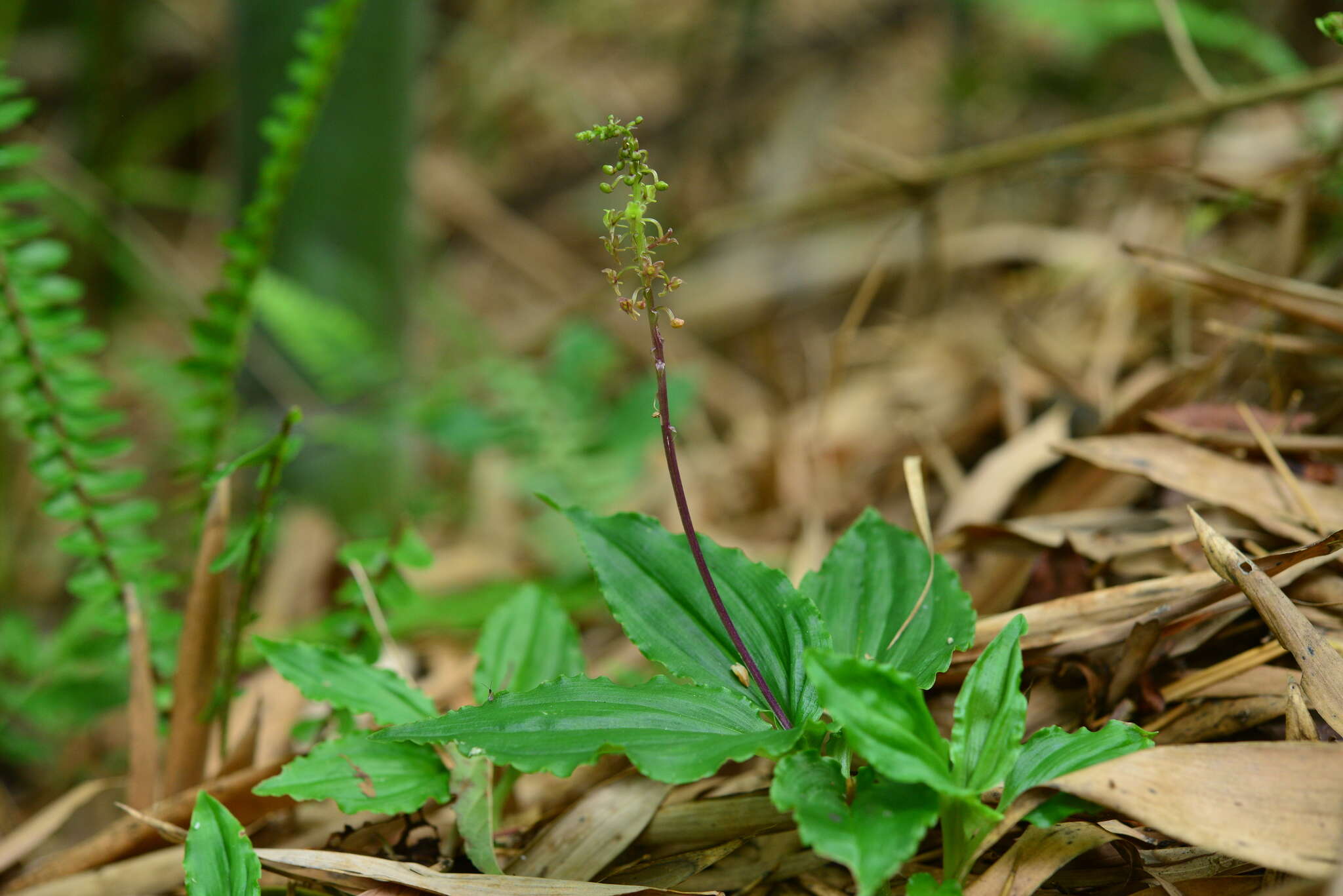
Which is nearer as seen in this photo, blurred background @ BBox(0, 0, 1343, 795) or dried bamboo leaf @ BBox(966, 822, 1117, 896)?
dried bamboo leaf @ BBox(966, 822, 1117, 896)

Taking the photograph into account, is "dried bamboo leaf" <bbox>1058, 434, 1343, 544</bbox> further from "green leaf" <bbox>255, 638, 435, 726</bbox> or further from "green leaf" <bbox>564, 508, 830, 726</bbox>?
"green leaf" <bbox>255, 638, 435, 726</bbox>

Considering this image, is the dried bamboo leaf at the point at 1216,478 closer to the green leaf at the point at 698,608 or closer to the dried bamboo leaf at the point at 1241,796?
the dried bamboo leaf at the point at 1241,796

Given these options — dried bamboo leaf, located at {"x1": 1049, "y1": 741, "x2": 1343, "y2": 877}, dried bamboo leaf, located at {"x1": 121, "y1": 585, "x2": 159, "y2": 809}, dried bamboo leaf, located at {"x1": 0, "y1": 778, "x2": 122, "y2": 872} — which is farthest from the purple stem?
dried bamboo leaf, located at {"x1": 0, "y1": 778, "x2": 122, "y2": 872}

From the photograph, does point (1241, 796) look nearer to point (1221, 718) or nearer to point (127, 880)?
point (1221, 718)

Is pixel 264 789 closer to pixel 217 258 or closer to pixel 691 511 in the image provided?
pixel 691 511

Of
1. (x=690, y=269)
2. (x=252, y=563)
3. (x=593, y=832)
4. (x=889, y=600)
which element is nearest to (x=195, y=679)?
(x=252, y=563)

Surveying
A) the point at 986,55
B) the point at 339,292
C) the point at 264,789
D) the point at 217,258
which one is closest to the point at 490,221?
the point at 217,258
